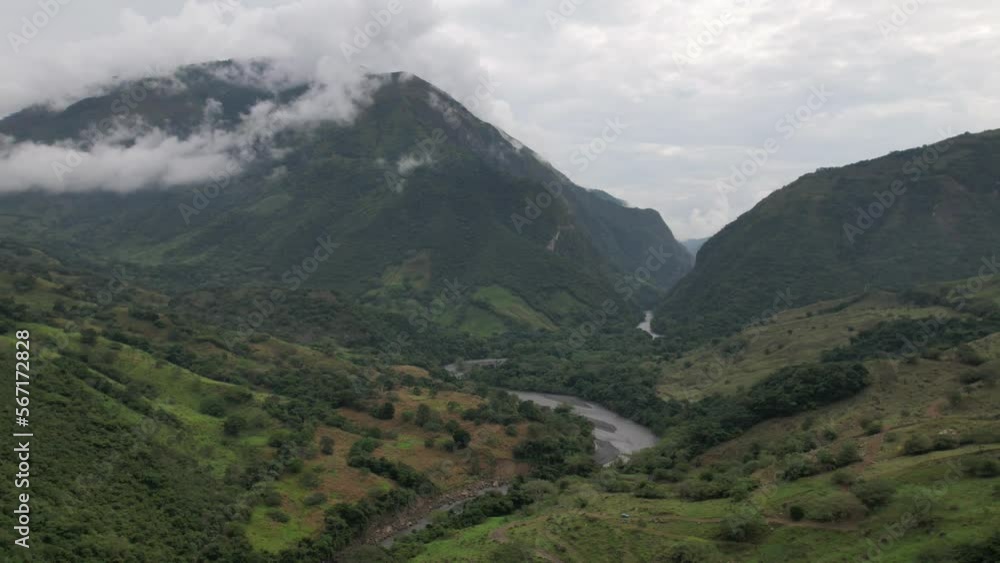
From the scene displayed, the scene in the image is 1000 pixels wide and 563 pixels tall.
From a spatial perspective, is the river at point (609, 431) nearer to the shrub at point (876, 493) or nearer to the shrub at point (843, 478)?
the shrub at point (843, 478)

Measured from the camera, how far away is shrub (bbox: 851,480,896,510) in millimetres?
46344

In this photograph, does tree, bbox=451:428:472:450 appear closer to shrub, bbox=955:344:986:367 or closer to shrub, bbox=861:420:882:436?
shrub, bbox=861:420:882:436

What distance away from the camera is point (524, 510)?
67.9m

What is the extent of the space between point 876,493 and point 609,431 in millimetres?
67347

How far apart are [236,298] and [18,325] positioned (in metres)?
96.1

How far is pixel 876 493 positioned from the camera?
153ft

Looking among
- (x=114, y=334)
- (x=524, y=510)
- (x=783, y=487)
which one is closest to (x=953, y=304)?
(x=783, y=487)

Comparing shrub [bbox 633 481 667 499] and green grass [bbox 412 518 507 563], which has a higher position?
shrub [bbox 633 481 667 499]

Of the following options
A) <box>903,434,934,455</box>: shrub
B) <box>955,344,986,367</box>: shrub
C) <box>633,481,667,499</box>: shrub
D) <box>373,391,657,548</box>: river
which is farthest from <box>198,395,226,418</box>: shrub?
<box>955,344,986,367</box>: shrub

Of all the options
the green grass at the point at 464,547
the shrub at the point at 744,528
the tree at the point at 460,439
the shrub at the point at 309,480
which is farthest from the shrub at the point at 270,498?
the shrub at the point at 744,528

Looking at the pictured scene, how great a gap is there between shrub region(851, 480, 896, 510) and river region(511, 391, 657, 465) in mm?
44324

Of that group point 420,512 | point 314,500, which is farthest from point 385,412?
point 314,500

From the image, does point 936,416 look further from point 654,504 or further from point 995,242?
point 995,242

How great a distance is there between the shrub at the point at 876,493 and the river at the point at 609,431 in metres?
44.3
